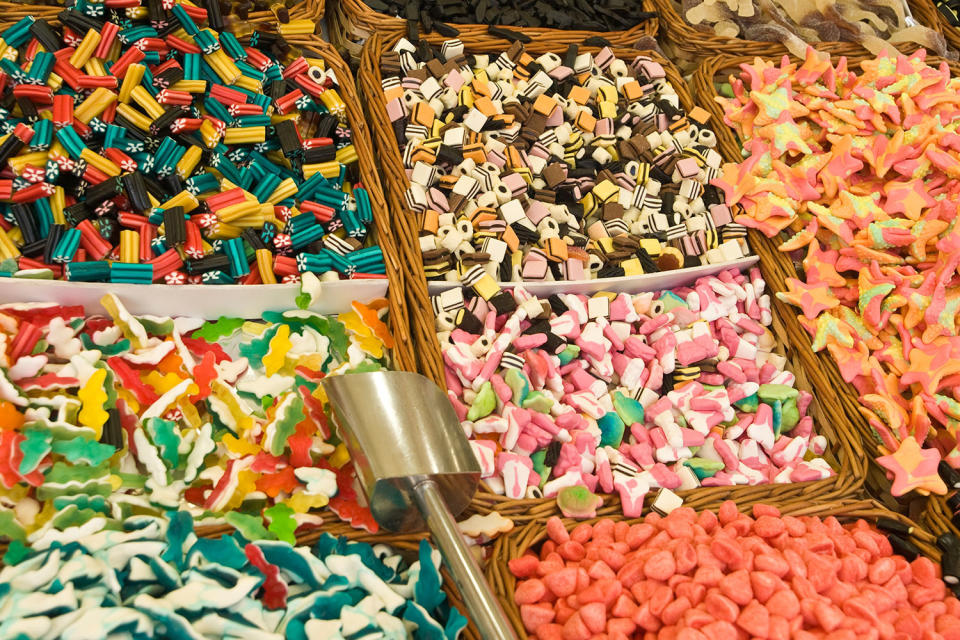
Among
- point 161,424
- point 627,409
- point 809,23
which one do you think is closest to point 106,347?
point 161,424

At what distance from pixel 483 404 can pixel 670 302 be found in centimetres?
53

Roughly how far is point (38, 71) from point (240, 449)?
2.83 feet

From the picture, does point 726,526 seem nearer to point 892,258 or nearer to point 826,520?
point 826,520

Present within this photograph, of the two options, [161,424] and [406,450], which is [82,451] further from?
[406,450]

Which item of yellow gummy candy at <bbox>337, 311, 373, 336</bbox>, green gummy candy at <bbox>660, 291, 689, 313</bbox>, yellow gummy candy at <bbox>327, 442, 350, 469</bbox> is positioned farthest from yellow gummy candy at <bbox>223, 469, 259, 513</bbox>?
green gummy candy at <bbox>660, 291, 689, 313</bbox>

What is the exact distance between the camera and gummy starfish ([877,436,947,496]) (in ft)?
4.37

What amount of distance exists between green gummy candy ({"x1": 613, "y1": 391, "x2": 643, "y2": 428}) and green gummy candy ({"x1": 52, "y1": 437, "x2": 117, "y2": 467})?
871mm

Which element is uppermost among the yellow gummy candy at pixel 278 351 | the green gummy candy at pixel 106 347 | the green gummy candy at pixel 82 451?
the green gummy candy at pixel 106 347

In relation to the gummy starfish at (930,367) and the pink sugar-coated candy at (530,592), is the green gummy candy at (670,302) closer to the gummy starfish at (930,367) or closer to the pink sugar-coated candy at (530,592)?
the gummy starfish at (930,367)

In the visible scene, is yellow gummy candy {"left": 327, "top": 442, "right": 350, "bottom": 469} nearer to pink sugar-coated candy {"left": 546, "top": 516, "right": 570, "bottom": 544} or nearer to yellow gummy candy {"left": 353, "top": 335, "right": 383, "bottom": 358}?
yellow gummy candy {"left": 353, "top": 335, "right": 383, "bottom": 358}

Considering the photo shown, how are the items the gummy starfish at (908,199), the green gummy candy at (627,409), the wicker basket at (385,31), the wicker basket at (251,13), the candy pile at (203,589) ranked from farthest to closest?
the wicker basket at (385,31)
the gummy starfish at (908,199)
the wicker basket at (251,13)
the green gummy candy at (627,409)
the candy pile at (203,589)

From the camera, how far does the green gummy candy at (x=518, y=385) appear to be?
4.31 ft

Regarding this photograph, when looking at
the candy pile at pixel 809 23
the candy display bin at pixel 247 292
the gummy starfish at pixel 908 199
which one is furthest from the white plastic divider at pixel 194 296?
the candy pile at pixel 809 23

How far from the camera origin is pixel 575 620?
3.30 ft
